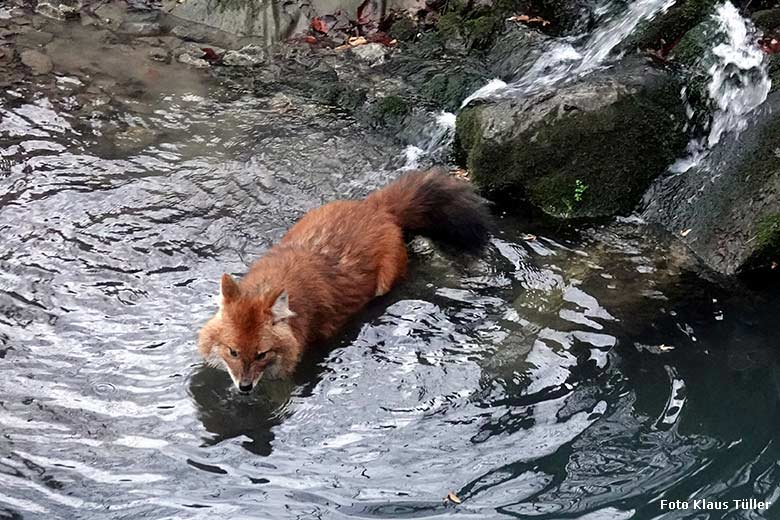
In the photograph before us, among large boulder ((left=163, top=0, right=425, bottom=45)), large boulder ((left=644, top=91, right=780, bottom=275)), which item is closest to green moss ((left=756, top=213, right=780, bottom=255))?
large boulder ((left=644, top=91, right=780, bottom=275))

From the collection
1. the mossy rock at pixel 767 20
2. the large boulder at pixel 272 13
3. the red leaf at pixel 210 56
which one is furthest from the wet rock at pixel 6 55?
the mossy rock at pixel 767 20

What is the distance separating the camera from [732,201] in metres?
7.70

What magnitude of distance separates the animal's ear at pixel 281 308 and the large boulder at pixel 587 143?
3.17 meters

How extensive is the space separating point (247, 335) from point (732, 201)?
4.48 m

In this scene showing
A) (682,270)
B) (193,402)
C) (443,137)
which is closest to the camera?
(193,402)

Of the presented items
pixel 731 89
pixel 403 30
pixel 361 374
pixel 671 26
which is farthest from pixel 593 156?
pixel 403 30

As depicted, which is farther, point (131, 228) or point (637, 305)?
point (131, 228)

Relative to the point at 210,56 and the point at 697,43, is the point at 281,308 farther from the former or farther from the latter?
the point at 210,56

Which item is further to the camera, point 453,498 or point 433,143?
point 433,143

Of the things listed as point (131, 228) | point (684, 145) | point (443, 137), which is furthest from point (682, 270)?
point (131, 228)

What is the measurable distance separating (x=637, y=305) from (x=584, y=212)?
5.14 feet

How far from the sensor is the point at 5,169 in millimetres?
8320

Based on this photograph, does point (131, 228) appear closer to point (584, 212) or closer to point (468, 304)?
point (468, 304)

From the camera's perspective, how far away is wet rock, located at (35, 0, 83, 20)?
38.3 ft
